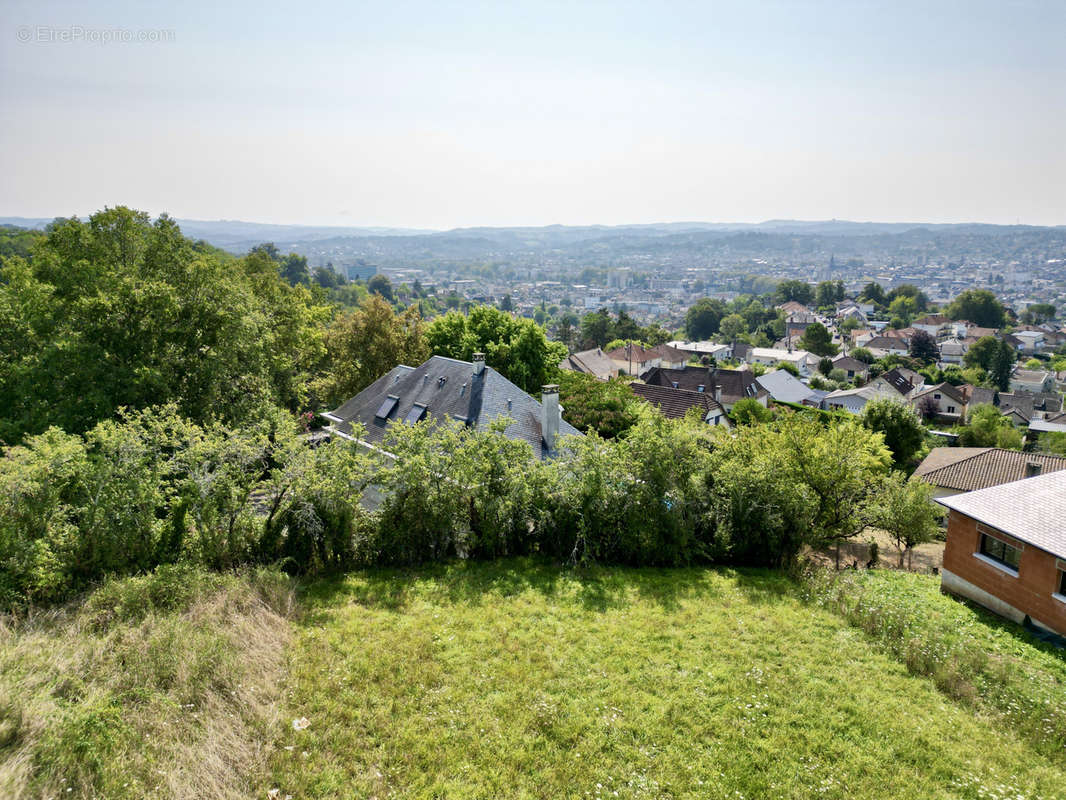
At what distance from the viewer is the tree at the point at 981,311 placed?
469 feet

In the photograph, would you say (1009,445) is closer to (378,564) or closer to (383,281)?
(378,564)

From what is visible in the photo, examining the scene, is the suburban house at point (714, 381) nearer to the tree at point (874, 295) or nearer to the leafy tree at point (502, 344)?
the leafy tree at point (502, 344)

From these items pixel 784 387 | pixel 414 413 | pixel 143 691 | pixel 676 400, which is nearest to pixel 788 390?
pixel 784 387

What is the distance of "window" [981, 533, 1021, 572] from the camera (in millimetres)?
13961

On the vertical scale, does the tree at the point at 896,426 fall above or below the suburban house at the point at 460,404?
below

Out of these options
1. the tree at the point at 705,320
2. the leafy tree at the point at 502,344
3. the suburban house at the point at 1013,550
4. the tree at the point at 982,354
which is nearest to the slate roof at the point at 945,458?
the suburban house at the point at 1013,550

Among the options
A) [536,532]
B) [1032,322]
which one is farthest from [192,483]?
[1032,322]

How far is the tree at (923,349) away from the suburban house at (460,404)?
10180 cm

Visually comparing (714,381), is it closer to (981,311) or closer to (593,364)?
(593,364)

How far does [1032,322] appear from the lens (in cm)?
16050

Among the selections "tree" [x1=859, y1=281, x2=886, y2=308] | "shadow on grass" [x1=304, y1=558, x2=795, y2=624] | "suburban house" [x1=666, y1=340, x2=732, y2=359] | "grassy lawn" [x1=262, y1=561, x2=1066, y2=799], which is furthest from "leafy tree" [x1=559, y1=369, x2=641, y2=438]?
"tree" [x1=859, y1=281, x2=886, y2=308]

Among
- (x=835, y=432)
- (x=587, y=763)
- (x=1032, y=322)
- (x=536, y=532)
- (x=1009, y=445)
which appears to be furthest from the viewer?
(x=1032, y=322)

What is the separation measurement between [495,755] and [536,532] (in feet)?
23.3

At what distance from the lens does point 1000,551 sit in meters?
14.4
